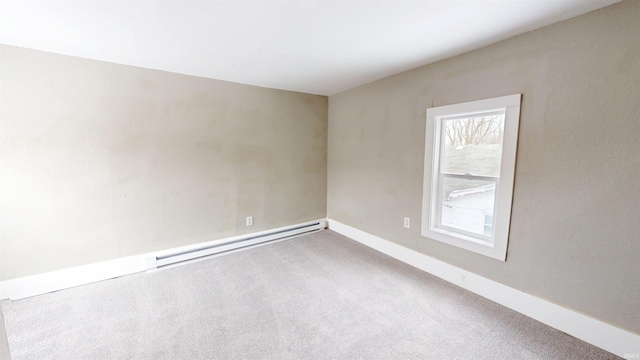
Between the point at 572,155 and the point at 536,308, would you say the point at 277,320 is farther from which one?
the point at 572,155

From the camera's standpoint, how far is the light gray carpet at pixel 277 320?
1.67 m

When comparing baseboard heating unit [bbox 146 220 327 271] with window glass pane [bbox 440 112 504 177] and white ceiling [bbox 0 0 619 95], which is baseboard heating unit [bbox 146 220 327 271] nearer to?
white ceiling [bbox 0 0 619 95]

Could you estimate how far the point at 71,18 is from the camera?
1.69 meters

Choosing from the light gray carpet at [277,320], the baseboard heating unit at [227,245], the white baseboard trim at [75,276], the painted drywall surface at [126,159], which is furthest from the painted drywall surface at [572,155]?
the white baseboard trim at [75,276]

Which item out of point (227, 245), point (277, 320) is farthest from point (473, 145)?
point (227, 245)

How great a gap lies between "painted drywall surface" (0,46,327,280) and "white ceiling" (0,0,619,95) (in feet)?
1.02

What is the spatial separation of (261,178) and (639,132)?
342cm

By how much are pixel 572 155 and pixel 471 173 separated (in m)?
0.73

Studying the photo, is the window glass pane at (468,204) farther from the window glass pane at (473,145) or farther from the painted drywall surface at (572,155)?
the painted drywall surface at (572,155)

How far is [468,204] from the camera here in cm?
247

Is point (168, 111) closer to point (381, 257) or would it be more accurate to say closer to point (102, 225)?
point (102, 225)

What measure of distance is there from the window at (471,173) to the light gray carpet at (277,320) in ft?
1.81

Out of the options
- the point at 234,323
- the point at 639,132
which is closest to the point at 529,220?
the point at 639,132

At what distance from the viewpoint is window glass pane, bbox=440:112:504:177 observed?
2.21 meters
